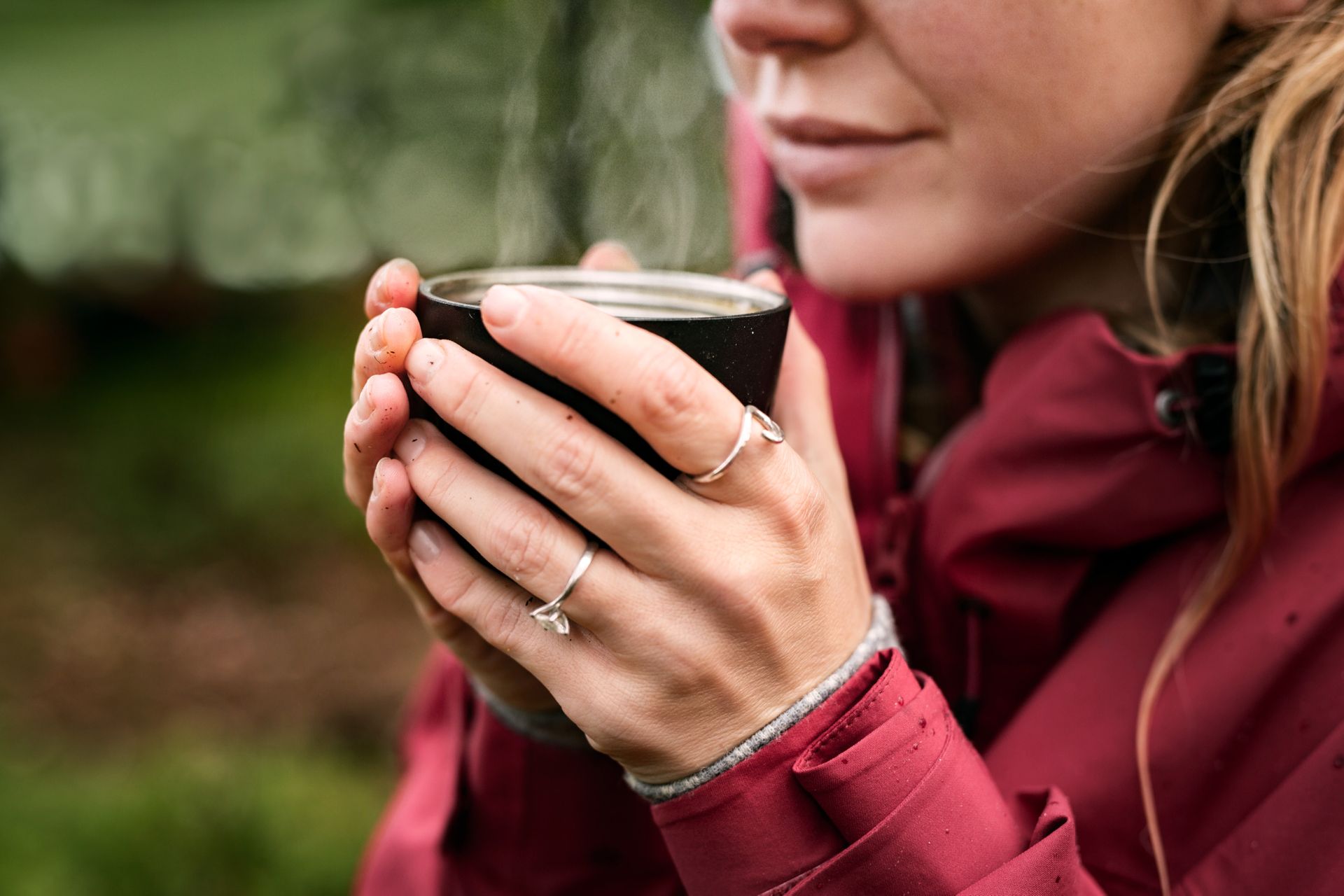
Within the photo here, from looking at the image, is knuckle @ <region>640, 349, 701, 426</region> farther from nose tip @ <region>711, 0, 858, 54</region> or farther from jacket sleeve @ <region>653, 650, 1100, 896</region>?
nose tip @ <region>711, 0, 858, 54</region>

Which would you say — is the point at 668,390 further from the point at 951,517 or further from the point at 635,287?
the point at 951,517

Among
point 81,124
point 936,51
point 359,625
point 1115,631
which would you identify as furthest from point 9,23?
point 1115,631

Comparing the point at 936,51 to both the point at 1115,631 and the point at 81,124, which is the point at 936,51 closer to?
the point at 1115,631

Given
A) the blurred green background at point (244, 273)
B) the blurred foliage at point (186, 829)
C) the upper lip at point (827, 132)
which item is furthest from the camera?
the blurred green background at point (244, 273)

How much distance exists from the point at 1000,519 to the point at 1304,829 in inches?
15.9

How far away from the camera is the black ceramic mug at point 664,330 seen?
77 cm

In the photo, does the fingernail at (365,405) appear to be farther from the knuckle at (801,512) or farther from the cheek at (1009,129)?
the cheek at (1009,129)

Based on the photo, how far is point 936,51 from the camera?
1.01 metres

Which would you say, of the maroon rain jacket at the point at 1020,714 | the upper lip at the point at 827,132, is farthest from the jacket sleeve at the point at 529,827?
the upper lip at the point at 827,132

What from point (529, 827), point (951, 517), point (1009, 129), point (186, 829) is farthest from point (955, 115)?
point (186, 829)

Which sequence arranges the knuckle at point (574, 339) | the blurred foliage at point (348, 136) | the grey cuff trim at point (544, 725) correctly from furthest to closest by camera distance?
the blurred foliage at point (348, 136)
the grey cuff trim at point (544, 725)
the knuckle at point (574, 339)

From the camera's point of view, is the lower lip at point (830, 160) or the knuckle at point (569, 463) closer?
the knuckle at point (569, 463)

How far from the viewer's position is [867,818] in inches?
32.6

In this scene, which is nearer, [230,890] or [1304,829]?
[1304,829]
